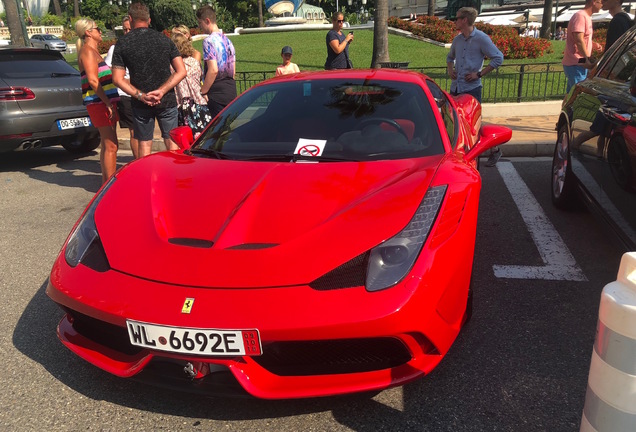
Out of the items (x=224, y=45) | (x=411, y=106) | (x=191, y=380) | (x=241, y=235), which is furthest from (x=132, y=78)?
(x=191, y=380)

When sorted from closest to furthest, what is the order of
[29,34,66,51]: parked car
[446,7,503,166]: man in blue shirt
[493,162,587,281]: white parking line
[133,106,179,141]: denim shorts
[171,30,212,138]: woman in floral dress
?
1. [493,162,587,281]: white parking line
2. [133,106,179,141]: denim shorts
3. [171,30,212,138]: woman in floral dress
4. [446,7,503,166]: man in blue shirt
5. [29,34,66,51]: parked car

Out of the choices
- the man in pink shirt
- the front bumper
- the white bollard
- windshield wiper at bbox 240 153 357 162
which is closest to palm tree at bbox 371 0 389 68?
the man in pink shirt

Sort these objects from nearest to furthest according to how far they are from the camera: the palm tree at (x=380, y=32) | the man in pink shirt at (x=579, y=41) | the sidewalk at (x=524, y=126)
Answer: the man in pink shirt at (x=579, y=41)
the sidewalk at (x=524, y=126)
the palm tree at (x=380, y=32)

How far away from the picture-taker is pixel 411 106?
3400mm

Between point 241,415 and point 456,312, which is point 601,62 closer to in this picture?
point 456,312

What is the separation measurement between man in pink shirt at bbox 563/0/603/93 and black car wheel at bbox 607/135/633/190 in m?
3.71

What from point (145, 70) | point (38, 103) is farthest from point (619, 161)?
point (38, 103)

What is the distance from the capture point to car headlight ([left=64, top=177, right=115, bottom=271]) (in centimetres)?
238

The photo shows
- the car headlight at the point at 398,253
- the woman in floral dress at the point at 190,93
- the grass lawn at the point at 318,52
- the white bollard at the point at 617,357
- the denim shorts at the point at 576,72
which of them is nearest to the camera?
the white bollard at the point at 617,357

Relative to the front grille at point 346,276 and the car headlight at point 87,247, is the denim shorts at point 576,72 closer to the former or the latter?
the front grille at point 346,276

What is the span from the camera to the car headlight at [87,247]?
2379 millimetres

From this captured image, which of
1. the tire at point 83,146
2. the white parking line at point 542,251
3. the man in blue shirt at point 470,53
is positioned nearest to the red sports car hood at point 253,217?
the white parking line at point 542,251

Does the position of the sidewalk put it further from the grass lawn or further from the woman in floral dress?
the grass lawn

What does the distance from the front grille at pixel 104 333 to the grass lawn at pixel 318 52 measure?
14619 mm
